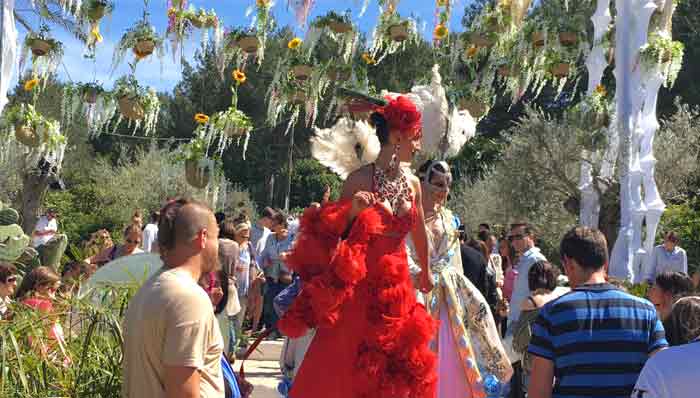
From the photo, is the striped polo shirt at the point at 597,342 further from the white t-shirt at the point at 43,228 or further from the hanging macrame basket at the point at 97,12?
the white t-shirt at the point at 43,228

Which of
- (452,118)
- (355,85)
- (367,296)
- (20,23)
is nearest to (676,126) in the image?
(355,85)

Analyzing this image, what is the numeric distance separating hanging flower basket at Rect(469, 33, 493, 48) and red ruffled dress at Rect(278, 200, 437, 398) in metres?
7.00

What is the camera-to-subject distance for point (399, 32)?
11.1 meters

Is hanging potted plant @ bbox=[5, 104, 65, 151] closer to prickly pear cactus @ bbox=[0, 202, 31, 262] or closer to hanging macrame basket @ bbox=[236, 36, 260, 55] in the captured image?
prickly pear cactus @ bbox=[0, 202, 31, 262]

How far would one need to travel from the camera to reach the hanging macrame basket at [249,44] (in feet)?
37.1

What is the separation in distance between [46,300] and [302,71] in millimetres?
6751

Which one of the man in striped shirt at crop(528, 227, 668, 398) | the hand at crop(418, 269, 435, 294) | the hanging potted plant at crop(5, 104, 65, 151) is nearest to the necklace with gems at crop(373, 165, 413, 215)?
the hand at crop(418, 269, 435, 294)

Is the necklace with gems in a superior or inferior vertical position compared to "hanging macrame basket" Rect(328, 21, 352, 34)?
inferior

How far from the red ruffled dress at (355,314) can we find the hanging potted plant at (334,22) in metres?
6.25

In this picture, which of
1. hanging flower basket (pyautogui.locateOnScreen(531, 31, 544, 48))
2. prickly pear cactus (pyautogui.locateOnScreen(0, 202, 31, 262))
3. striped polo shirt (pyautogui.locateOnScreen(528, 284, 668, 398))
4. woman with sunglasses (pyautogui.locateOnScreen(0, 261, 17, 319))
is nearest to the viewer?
striped polo shirt (pyautogui.locateOnScreen(528, 284, 668, 398))

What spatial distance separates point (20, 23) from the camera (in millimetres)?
17656

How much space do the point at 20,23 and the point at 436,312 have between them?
46.2 feet

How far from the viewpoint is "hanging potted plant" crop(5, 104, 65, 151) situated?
10984mm

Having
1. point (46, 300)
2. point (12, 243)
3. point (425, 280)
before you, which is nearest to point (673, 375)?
point (425, 280)
